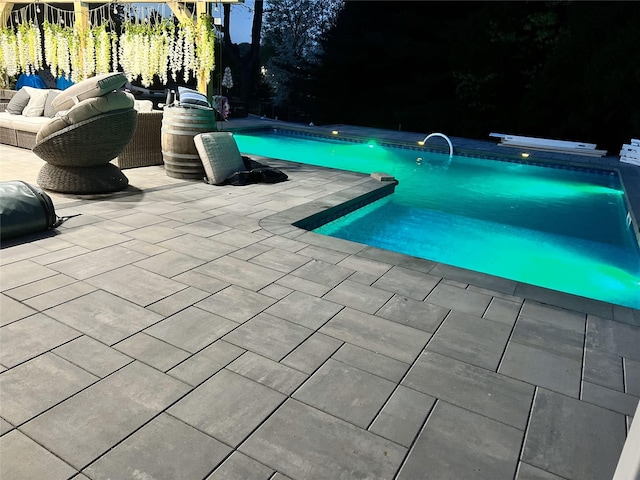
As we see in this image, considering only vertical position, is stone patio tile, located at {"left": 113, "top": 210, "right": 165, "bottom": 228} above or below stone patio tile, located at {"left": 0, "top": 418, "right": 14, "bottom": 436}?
above

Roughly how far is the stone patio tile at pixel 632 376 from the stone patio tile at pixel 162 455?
6.27 feet

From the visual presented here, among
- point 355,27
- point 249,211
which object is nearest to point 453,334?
point 249,211

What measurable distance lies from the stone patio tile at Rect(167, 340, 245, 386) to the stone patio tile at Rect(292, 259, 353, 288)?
3.28 ft

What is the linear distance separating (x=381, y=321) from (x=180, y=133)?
4.16 meters

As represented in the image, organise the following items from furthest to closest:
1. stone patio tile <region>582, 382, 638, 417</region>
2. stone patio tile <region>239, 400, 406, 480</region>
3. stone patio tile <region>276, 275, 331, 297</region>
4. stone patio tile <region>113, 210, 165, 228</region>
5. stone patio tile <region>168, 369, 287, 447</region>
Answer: stone patio tile <region>113, 210, 165, 228</region>
stone patio tile <region>276, 275, 331, 297</region>
stone patio tile <region>582, 382, 638, 417</region>
stone patio tile <region>168, 369, 287, 447</region>
stone patio tile <region>239, 400, 406, 480</region>

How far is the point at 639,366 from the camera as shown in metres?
2.40

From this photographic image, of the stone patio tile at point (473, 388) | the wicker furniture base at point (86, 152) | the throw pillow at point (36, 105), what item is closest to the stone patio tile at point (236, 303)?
the stone patio tile at point (473, 388)

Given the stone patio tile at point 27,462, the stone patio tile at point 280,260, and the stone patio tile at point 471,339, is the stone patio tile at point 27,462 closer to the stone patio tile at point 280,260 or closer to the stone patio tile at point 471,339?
the stone patio tile at point 471,339

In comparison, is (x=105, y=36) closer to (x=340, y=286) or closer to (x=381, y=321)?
(x=340, y=286)

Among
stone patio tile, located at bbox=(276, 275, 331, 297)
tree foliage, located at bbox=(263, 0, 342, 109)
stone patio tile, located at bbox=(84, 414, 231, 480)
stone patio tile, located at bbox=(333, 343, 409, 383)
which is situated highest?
tree foliage, located at bbox=(263, 0, 342, 109)

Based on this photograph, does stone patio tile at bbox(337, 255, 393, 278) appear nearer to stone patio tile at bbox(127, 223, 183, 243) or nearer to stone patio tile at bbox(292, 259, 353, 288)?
stone patio tile at bbox(292, 259, 353, 288)

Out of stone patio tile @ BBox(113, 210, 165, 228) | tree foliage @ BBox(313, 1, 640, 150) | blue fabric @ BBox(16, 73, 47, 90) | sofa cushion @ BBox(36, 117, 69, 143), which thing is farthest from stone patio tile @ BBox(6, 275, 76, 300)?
tree foliage @ BBox(313, 1, 640, 150)

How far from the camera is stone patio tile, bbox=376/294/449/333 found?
2707 millimetres

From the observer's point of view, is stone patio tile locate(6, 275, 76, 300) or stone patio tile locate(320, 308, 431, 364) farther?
stone patio tile locate(6, 275, 76, 300)
